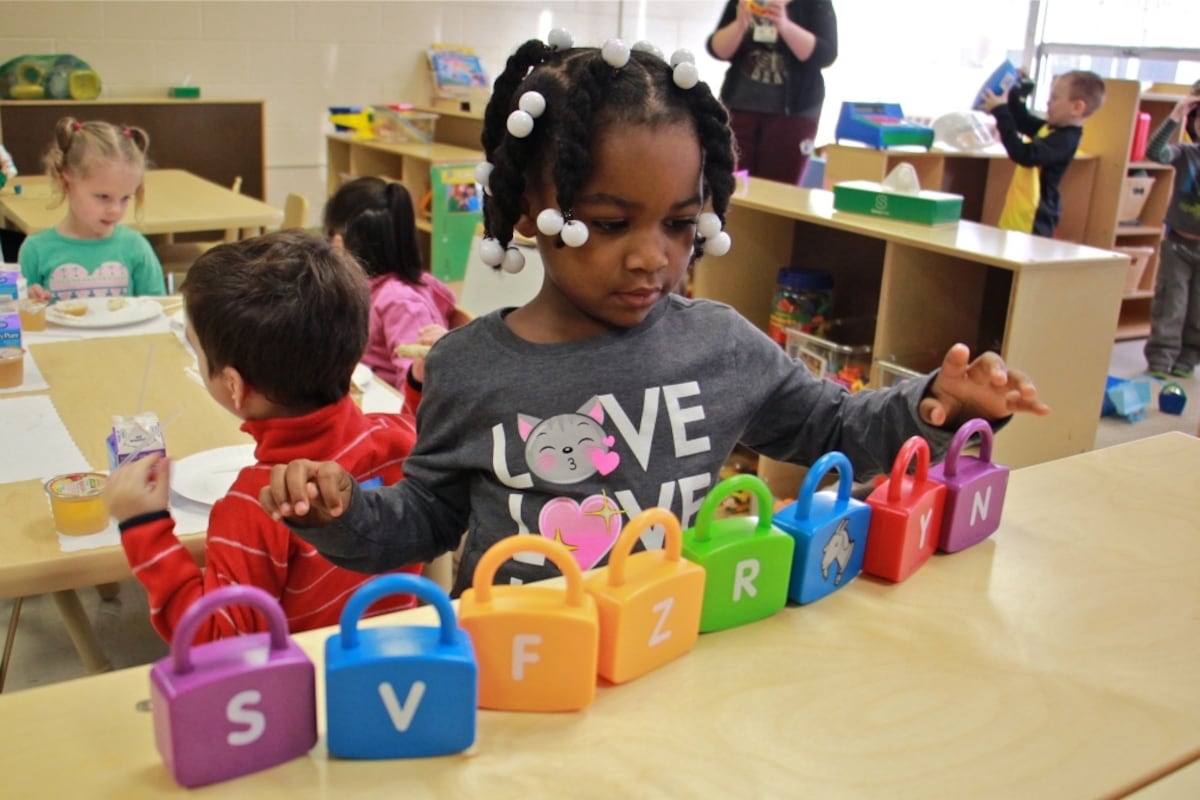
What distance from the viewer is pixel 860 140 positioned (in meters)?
5.07

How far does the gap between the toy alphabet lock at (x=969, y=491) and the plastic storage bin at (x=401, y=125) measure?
4.83 meters

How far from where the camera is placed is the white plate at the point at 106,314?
237 cm

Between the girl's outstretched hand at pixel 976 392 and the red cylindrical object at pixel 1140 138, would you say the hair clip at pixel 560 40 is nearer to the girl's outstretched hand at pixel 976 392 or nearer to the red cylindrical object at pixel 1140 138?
the girl's outstretched hand at pixel 976 392

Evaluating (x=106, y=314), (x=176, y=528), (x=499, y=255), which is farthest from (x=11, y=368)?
(x=499, y=255)

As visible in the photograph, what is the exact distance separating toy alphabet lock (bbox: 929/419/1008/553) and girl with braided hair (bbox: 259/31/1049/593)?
38 mm

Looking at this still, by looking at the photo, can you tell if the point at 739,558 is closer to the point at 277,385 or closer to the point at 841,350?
the point at 277,385

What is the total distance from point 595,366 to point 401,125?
4.72 metres

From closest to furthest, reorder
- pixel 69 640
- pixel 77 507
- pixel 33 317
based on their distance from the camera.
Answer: pixel 77 507 → pixel 33 317 → pixel 69 640

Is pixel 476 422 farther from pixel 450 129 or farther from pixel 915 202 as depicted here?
pixel 450 129

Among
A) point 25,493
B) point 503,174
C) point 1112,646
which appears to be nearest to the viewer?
point 1112,646

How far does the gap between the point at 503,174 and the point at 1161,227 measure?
5452 mm

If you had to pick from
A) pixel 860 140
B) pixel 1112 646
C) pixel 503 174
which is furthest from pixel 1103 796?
pixel 860 140

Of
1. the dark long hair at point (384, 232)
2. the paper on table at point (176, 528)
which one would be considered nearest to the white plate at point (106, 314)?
the dark long hair at point (384, 232)

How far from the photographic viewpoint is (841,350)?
302cm
